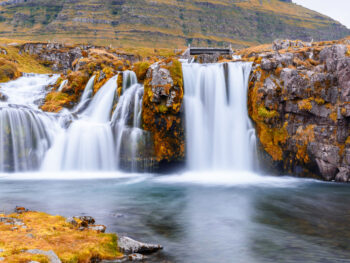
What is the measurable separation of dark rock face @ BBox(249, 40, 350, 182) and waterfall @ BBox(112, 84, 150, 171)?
306 inches

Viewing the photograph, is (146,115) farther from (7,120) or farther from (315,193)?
(315,193)

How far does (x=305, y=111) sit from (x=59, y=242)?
16.4 meters

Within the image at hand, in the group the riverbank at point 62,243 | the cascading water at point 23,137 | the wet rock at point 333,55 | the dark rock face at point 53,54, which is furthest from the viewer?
the dark rock face at point 53,54

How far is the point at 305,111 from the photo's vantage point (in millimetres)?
18500

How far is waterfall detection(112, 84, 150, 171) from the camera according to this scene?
65.0 ft

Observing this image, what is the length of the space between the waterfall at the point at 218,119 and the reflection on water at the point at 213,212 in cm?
292

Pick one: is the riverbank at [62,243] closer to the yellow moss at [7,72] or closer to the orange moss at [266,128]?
the orange moss at [266,128]

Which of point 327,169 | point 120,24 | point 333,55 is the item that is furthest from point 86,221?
point 120,24

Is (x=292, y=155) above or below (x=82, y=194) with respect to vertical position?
above

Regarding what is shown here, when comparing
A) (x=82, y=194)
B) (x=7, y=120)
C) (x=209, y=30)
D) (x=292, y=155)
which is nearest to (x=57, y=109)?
(x=7, y=120)

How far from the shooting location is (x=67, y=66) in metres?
66.1

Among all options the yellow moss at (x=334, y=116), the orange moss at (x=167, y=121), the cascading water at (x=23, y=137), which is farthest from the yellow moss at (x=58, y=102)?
the yellow moss at (x=334, y=116)

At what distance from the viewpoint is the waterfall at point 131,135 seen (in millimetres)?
19812

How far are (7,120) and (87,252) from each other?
1735 cm
